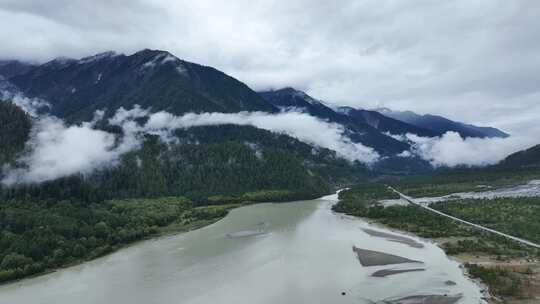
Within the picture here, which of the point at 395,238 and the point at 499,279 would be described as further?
the point at 395,238

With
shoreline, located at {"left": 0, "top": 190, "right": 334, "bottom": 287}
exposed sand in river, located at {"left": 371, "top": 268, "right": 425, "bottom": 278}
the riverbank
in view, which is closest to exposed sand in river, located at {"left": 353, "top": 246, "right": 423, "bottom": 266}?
exposed sand in river, located at {"left": 371, "top": 268, "right": 425, "bottom": 278}

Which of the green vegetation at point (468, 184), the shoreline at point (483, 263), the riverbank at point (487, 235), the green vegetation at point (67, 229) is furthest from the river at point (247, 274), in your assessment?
the green vegetation at point (468, 184)

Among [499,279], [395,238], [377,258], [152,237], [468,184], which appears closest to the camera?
[499,279]

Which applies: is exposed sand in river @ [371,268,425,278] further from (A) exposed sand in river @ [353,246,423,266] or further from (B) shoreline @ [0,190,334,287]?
(B) shoreline @ [0,190,334,287]

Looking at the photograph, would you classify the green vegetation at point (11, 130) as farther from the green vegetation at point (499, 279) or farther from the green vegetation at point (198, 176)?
the green vegetation at point (499, 279)

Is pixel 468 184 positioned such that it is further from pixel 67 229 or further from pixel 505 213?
pixel 67 229

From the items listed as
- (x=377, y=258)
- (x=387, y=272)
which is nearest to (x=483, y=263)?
(x=387, y=272)

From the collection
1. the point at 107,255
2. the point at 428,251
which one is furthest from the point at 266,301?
the point at 107,255
